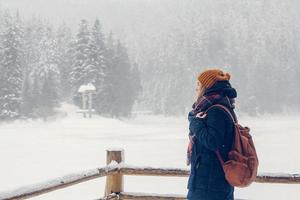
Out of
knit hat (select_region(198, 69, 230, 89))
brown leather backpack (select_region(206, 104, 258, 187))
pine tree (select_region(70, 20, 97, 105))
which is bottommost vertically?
brown leather backpack (select_region(206, 104, 258, 187))

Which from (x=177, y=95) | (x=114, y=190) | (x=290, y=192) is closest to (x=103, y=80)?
(x=177, y=95)

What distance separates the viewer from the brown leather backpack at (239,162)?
157 inches

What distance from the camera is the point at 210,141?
4004 millimetres

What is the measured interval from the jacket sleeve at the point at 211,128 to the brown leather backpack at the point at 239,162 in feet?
0.22

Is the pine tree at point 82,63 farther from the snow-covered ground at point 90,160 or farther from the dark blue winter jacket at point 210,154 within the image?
the dark blue winter jacket at point 210,154

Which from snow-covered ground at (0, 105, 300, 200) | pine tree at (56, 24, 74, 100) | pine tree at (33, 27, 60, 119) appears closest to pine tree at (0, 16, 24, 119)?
pine tree at (33, 27, 60, 119)

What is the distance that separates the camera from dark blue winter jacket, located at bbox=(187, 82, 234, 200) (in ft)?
13.2

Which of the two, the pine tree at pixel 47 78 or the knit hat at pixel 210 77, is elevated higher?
the pine tree at pixel 47 78

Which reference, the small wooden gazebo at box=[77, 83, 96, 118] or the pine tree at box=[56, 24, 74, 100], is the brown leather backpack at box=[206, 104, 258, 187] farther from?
the pine tree at box=[56, 24, 74, 100]

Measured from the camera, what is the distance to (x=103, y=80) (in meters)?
66.4

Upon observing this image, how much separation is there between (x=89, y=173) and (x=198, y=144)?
5.69 feet

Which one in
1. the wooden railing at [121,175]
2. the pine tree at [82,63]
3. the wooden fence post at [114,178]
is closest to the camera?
the wooden railing at [121,175]

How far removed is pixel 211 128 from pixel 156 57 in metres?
110

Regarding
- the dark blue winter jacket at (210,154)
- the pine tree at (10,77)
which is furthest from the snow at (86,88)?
the dark blue winter jacket at (210,154)
